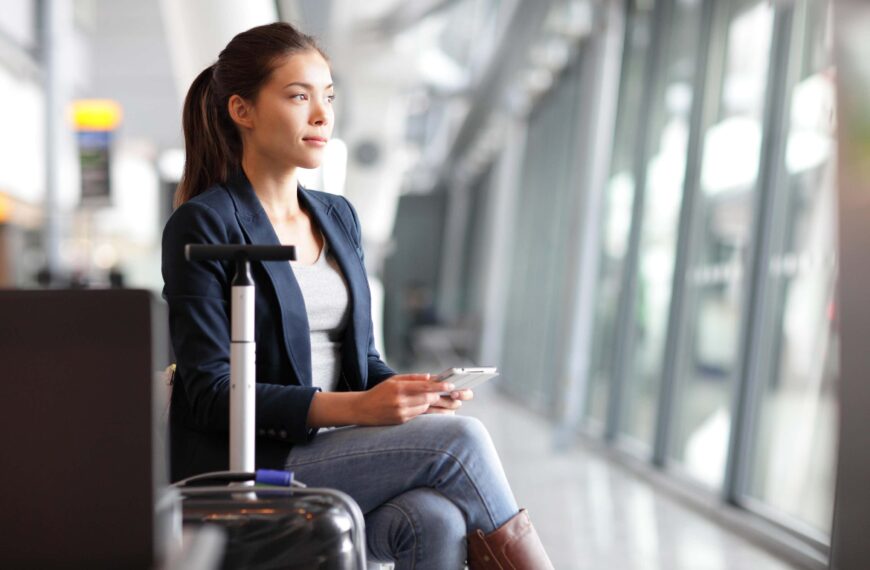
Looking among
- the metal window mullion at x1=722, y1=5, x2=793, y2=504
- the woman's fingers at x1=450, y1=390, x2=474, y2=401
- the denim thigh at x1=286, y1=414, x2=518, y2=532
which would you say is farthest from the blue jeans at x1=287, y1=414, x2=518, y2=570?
the metal window mullion at x1=722, y1=5, x2=793, y2=504

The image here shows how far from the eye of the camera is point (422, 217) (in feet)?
75.4

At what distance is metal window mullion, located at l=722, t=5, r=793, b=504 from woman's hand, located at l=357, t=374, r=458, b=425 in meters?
3.33

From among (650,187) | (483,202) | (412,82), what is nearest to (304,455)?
(650,187)

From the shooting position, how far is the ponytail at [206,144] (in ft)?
6.31

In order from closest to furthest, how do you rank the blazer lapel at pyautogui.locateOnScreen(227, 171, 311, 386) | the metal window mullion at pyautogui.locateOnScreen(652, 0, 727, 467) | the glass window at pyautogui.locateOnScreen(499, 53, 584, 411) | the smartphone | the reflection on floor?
the smartphone → the blazer lapel at pyautogui.locateOnScreen(227, 171, 311, 386) → the reflection on floor → the metal window mullion at pyautogui.locateOnScreen(652, 0, 727, 467) → the glass window at pyautogui.locateOnScreen(499, 53, 584, 411)

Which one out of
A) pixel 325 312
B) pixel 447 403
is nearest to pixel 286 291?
pixel 325 312

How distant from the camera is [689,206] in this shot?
5930 mm

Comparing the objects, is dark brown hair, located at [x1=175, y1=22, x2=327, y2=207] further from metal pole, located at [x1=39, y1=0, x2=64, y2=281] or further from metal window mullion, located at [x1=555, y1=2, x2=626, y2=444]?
metal pole, located at [x1=39, y1=0, x2=64, y2=281]

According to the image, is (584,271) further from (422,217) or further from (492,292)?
(422,217)

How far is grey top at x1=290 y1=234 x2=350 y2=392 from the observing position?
1.86 m

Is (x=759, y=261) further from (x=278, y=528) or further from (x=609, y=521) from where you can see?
(x=278, y=528)

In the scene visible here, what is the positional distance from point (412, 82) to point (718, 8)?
5.09m

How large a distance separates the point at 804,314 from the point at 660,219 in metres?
2.60

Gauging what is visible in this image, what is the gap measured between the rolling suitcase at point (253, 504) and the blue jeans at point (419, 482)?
163mm
